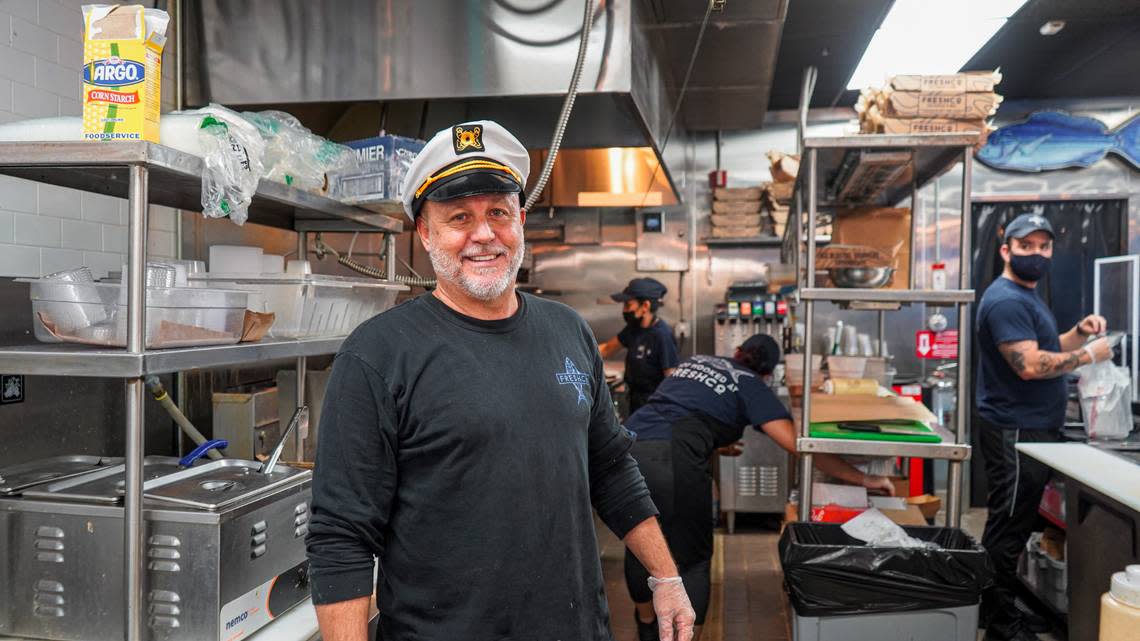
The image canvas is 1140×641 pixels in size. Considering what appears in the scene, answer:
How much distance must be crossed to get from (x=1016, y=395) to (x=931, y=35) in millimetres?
2217

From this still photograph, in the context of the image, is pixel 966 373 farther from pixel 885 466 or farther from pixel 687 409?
pixel 687 409

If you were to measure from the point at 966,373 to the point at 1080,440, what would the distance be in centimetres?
177

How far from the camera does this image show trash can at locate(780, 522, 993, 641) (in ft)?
8.41

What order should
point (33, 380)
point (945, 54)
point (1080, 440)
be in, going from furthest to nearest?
point (945, 54)
point (1080, 440)
point (33, 380)

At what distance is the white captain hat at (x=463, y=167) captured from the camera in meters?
1.49

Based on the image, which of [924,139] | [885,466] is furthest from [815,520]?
[924,139]

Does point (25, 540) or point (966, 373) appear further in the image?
point (966, 373)

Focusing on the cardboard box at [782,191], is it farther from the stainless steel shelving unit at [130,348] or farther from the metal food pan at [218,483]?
the stainless steel shelving unit at [130,348]

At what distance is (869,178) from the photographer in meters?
3.59

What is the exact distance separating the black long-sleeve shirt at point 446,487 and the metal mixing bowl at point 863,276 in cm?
237

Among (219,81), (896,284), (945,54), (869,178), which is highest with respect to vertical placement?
(945,54)

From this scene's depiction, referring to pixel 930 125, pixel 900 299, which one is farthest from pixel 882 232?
pixel 900 299

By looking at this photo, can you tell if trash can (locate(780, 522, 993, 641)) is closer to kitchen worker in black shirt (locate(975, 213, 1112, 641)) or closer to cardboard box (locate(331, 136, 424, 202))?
kitchen worker in black shirt (locate(975, 213, 1112, 641))

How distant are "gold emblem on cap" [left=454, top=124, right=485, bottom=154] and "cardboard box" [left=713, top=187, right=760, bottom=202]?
5.31m
